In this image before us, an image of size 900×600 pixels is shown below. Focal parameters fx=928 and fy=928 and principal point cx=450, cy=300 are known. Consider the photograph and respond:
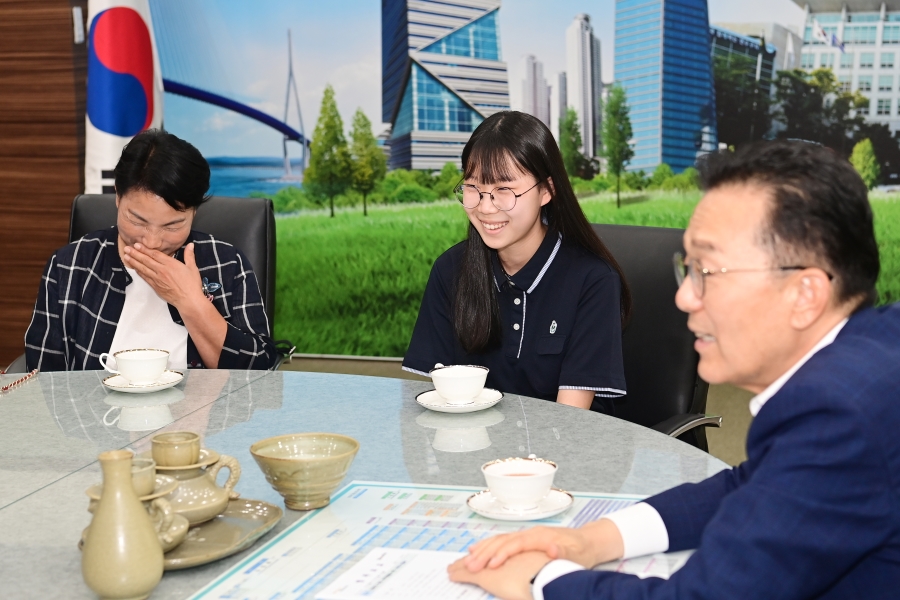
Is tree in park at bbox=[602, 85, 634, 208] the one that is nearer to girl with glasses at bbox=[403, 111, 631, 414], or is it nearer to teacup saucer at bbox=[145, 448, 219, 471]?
girl with glasses at bbox=[403, 111, 631, 414]

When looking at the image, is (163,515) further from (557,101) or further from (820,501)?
(557,101)

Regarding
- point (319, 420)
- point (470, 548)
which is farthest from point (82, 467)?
point (470, 548)

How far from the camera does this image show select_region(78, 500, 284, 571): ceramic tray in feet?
3.24

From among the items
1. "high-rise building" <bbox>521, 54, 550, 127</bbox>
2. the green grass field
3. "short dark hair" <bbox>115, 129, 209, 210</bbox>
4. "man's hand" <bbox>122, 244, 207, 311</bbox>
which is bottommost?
the green grass field

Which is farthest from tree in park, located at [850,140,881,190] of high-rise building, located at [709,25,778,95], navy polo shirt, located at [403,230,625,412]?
navy polo shirt, located at [403,230,625,412]

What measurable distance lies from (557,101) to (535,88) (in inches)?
5.1

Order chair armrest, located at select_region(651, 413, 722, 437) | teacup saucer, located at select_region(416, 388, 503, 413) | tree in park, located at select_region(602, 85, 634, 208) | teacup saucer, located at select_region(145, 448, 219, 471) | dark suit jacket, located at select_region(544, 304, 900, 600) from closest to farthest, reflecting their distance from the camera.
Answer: dark suit jacket, located at select_region(544, 304, 900, 600) → teacup saucer, located at select_region(145, 448, 219, 471) → teacup saucer, located at select_region(416, 388, 503, 413) → chair armrest, located at select_region(651, 413, 722, 437) → tree in park, located at select_region(602, 85, 634, 208)

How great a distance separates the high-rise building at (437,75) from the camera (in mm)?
4551

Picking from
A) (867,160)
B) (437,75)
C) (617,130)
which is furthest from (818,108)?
(437,75)

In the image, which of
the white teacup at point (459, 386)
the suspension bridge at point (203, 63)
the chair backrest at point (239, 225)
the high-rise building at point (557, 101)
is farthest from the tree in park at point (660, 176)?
the white teacup at point (459, 386)

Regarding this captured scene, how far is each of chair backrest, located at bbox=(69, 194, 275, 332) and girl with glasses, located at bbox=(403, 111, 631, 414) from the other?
601mm

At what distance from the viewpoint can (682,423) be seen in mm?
1753

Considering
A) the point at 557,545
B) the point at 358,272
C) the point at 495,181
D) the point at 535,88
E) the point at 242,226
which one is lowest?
the point at 358,272

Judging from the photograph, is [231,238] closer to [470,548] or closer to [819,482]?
[470,548]
